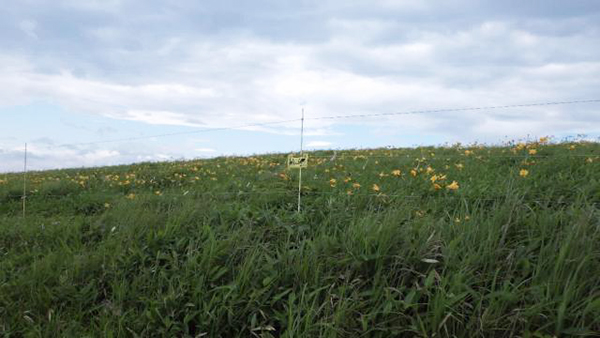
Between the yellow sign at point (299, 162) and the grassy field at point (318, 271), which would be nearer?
the grassy field at point (318, 271)

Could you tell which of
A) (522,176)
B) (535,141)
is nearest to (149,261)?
(522,176)

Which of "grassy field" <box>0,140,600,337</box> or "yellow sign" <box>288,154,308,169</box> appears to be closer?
"grassy field" <box>0,140,600,337</box>

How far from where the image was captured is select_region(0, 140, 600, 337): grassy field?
2.27 m

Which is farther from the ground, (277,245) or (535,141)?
(535,141)

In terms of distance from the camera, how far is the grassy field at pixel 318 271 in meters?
2.27

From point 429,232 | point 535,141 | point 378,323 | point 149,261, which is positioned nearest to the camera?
point 378,323

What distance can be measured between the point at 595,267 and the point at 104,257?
11.4ft

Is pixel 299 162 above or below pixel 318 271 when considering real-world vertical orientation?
above

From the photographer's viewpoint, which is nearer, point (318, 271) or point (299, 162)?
point (318, 271)

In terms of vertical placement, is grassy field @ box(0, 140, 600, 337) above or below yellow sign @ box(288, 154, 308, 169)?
below

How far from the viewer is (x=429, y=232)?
115 inches

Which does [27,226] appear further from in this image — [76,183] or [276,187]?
[76,183]

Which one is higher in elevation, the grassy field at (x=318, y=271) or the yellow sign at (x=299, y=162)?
the yellow sign at (x=299, y=162)

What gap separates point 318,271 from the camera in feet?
8.75
